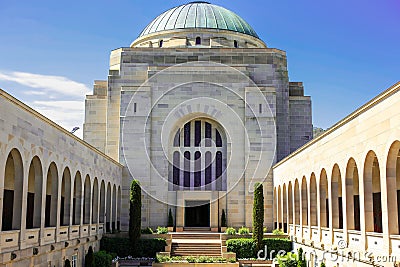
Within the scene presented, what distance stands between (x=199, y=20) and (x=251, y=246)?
24.6m

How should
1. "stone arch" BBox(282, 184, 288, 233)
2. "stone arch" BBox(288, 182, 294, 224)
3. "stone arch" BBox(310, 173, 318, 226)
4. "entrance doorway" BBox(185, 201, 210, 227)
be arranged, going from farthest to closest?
"entrance doorway" BBox(185, 201, 210, 227), "stone arch" BBox(282, 184, 288, 233), "stone arch" BBox(288, 182, 294, 224), "stone arch" BBox(310, 173, 318, 226)

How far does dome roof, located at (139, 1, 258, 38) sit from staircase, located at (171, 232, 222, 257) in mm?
20194

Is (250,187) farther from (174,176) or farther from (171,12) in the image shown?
(171,12)

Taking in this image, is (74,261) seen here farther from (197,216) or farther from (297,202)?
(197,216)

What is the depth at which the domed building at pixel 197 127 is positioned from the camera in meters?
40.2

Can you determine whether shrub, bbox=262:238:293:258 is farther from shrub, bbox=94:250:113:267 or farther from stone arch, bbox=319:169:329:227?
shrub, bbox=94:250:113:267

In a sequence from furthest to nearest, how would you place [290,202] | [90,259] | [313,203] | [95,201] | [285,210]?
[285,210] < [290,202] < [95,201] < [313,203] < [90,259]

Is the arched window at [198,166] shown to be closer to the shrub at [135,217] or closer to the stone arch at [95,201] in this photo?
the shrub at [135,217]

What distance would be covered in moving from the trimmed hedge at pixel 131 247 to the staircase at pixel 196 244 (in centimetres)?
104

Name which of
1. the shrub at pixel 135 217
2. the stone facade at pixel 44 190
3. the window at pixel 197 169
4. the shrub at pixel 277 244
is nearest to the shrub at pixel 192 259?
the shrub at pixel 135 217

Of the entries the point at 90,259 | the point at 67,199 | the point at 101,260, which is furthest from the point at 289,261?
the point at 67,199

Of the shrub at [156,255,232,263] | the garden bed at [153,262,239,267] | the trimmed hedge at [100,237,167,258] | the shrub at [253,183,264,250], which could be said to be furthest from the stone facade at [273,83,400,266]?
the trimmed hedge at [100,237,167,258]

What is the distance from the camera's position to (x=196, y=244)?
33812mm

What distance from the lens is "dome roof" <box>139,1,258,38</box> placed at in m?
49.4
